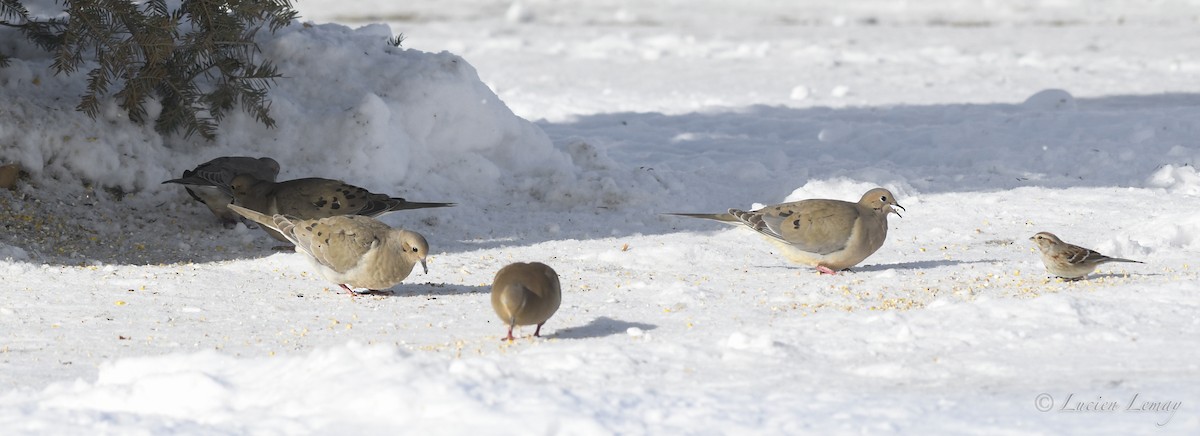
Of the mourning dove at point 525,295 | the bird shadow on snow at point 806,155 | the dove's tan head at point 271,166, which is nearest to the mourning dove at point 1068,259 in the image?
the mourning dove at point 525,295

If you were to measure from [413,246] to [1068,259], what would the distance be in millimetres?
2968

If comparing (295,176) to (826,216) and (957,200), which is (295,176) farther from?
(957,200)

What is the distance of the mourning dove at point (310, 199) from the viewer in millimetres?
7266

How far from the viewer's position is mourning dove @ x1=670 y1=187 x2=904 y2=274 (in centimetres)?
655

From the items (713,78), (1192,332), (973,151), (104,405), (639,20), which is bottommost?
(104,405)

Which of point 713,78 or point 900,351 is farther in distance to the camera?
point 713,78

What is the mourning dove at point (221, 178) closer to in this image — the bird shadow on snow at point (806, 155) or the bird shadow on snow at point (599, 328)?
the bird shadow on snow at point (806, 155)

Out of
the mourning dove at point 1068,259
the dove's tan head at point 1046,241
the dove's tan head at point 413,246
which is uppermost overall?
the dove's tan head at point 1046,241

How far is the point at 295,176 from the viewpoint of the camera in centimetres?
842

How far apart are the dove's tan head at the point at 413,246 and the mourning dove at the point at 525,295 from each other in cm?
87

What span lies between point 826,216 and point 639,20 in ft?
48.0

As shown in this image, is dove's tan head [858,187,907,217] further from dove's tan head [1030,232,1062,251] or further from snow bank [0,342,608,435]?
snow bank [0,342,608,435]

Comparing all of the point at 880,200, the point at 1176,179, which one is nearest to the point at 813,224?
the point at 880,200

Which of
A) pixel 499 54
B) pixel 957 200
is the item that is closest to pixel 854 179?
pixel 957 200
